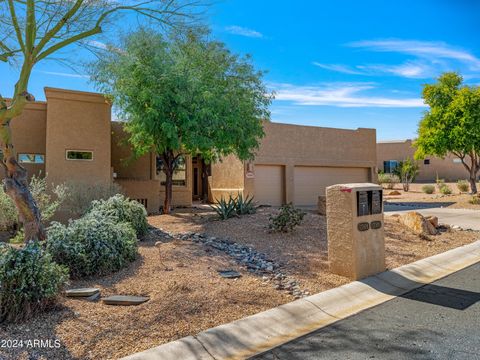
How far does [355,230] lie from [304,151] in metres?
16.9

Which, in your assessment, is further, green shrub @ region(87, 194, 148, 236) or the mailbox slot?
green shrub @ region(87, 194, 148, 236)

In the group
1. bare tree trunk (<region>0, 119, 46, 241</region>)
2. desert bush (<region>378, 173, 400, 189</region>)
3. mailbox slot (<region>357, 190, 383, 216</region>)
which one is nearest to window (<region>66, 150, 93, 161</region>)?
bare tree trunk (<region>0, 119, 46, 241</region>)

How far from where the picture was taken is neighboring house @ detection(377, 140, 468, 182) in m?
47.6

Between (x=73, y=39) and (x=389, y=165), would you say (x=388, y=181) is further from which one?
(x=73, y=39)

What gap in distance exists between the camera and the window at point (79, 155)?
44.1 feet

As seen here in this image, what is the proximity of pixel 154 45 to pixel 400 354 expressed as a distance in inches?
451

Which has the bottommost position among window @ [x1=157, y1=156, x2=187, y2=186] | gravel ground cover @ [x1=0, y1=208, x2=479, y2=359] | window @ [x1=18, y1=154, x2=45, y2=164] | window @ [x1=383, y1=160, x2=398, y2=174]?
gravel ground cover @ [x1=0, y1=208, x2=479, y2=359]

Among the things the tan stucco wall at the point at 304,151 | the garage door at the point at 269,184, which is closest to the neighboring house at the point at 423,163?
the tan stucco wall at the point at 304,151

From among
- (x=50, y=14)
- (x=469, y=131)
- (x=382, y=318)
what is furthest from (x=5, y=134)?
(x=469, y=131)

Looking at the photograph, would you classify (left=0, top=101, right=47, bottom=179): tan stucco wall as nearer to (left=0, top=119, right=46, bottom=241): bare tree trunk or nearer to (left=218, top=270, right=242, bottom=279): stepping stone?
(left=0, top=119, right=46, bottom=241): bare tree trunk

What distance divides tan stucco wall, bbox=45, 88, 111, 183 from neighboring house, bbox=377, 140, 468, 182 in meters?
40.9

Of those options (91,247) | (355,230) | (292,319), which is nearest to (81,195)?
(91,247)

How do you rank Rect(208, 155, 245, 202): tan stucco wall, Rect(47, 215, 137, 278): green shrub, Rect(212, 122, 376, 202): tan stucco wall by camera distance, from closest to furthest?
Rect(47, 215, 137, 278): green shrub < Rect(208, 155, 245, 202): tan stucco wall < Rect(212, 122, 376, 202): tan stucco wall

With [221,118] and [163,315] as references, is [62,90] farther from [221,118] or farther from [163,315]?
[163,315]
